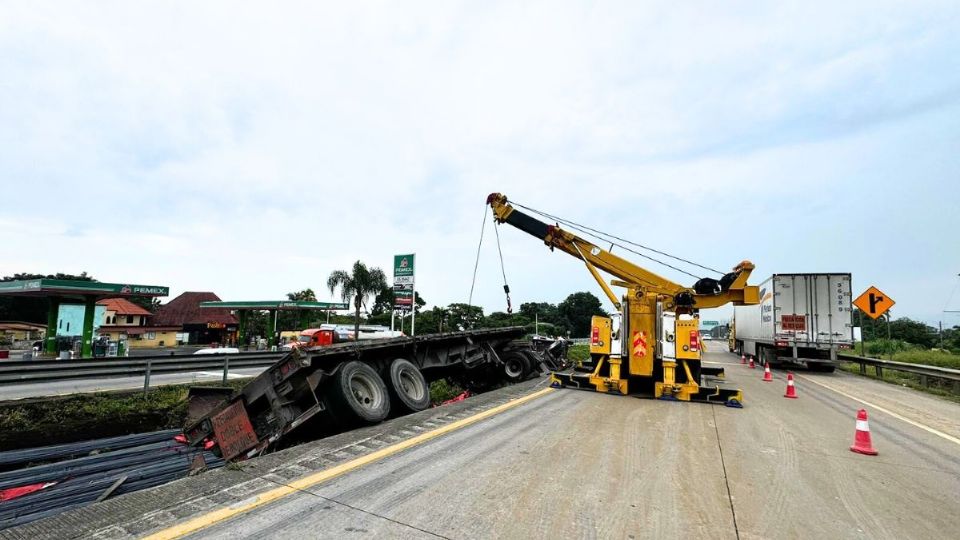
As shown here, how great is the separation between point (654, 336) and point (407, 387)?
207 inches

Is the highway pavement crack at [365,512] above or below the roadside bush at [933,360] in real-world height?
below

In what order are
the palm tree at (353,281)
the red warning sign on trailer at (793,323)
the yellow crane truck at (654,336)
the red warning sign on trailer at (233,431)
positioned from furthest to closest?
the palm tree at (353,281), the red warning sign on trailer at (793,323), the yellow crane truck at (654,336), the red warning sign on trailer at (233,431)

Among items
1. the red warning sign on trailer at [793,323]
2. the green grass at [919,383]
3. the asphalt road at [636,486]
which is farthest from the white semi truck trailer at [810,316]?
the asphalt road at [636,486]

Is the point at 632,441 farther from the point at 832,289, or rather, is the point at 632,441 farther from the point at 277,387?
the point at 832,289

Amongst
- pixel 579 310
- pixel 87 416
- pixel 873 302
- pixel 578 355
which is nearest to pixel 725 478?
pixel 87 416

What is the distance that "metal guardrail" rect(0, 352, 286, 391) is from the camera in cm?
750

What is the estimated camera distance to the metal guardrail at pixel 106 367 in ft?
24.6

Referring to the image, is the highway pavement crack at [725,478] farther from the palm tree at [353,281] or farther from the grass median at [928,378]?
the palm tree at [353,281]

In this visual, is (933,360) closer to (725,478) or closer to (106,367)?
(725,478)

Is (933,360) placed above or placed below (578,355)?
above

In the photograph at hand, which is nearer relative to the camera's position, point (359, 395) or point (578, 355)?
point (359, 395)

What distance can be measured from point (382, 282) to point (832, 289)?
54.4 meters

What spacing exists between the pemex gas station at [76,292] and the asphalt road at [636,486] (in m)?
23.9

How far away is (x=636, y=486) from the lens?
391 cm
